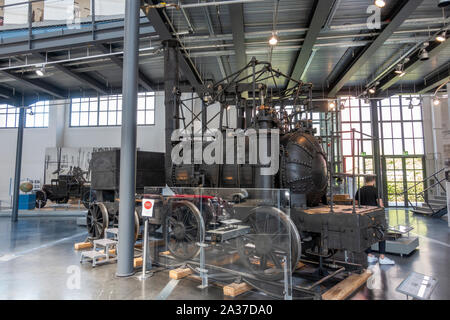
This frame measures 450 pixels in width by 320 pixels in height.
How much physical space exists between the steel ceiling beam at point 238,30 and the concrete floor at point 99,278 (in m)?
5.92

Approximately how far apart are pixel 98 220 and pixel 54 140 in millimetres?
11952

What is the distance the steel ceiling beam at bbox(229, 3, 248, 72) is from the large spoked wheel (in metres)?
5.16

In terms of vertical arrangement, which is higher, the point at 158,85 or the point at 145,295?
the point at 158,85

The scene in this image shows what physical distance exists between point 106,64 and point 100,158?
4.56 metres

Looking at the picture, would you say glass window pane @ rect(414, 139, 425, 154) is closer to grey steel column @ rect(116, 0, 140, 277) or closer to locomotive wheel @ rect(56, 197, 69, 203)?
grey steel column @ rect(116, 0, 140, 277)

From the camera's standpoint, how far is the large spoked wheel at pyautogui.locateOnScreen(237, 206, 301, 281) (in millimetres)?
3512

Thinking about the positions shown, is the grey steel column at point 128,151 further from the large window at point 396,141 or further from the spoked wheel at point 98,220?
the large window at point 396,141

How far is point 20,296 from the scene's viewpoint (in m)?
3.75

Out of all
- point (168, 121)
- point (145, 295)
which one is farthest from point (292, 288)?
point (168, 121)

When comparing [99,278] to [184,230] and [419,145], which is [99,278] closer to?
[184,230]

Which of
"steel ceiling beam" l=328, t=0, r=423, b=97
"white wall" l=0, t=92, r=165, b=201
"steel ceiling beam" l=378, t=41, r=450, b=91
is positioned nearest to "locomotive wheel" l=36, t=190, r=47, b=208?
"white wall" l=0, t=92, r=165, b=201

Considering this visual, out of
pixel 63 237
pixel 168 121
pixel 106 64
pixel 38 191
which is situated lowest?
pixel 63 237

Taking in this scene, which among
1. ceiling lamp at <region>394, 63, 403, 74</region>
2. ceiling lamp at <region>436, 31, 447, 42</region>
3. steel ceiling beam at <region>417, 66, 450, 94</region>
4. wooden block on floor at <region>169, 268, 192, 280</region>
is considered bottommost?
wooden block on floor at <region>169, 268, 192, 280</region>

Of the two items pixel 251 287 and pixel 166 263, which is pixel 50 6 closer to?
pixel 166 263
